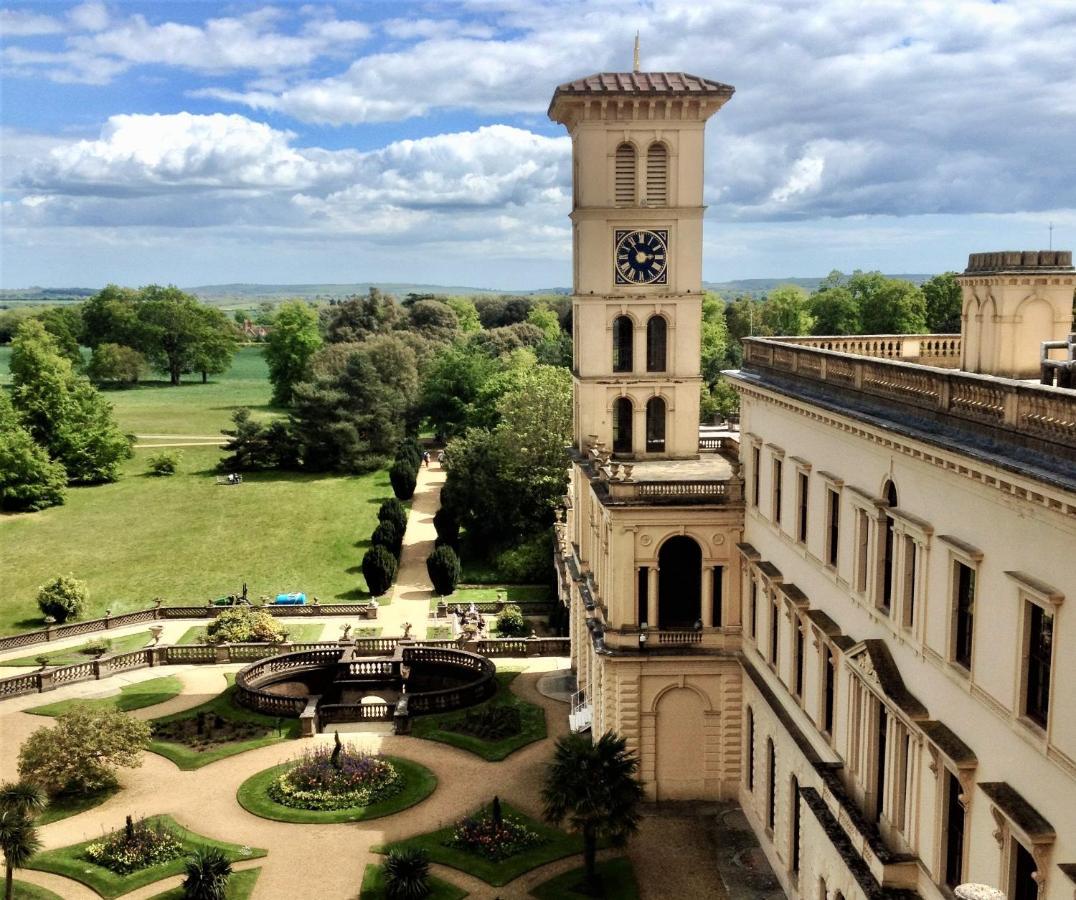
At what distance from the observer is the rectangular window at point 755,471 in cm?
3256

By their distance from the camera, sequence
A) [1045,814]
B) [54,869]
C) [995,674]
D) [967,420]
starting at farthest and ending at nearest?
[54,869]
[967,420]
[995,674]
[1045,814]

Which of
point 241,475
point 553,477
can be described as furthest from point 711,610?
point 241,475

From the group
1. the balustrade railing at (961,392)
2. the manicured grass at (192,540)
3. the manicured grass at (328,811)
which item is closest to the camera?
the balustrade railing at (961,392)

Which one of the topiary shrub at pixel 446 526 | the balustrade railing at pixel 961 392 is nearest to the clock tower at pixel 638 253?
the balustrade railing at pixel 961 392

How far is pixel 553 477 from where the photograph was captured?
2704 inches

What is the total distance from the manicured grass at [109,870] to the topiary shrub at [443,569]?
28373 millimetres

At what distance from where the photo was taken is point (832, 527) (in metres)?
25.9

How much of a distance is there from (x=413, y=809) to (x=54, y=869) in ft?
33.9

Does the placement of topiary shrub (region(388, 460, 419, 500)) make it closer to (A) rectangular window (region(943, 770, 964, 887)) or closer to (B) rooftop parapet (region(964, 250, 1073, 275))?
(B) rooftop parapet (region(964, 250, 1073, 275))

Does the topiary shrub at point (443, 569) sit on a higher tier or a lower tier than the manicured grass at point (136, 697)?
higher

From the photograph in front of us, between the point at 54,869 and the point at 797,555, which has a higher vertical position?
the point at 797,555

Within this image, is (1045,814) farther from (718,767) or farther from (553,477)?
(553,477)

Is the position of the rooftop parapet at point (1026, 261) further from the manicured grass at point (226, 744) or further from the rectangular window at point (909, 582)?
the manicured grass at point (226, 744)

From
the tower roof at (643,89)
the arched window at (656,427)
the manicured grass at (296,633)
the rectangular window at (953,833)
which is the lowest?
the manicured grass at (296,633)
